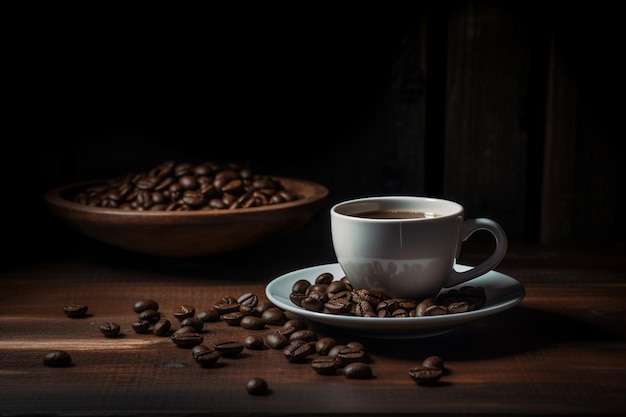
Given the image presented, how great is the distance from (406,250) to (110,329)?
45 cm

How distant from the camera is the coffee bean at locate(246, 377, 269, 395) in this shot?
105 centimetres

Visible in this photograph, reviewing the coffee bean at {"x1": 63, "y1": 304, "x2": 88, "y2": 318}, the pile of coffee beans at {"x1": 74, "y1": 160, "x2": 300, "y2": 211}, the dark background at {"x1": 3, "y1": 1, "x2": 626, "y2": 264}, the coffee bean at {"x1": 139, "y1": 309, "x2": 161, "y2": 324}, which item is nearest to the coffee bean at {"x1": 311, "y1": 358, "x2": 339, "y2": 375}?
the coffee bean at {"x1": 139, "y1": 309, "x2": 161, "y2": 324}

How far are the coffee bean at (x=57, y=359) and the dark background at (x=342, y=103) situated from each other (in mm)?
807

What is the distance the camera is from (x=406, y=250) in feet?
4.15

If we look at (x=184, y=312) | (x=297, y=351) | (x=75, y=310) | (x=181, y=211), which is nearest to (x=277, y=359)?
(x=297, y=351)

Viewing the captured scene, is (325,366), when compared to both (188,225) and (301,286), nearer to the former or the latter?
(301,286)

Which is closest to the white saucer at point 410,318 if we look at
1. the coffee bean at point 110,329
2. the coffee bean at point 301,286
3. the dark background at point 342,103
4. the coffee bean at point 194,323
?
the coffee bean at point 301,286

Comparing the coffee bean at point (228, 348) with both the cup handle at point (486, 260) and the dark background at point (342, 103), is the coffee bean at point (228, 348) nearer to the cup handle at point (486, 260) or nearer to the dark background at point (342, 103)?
the cup handle at point (486, 260)

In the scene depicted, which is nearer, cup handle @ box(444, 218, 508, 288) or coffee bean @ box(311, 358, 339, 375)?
coffee bean @ box(311, 358, 339, 375)

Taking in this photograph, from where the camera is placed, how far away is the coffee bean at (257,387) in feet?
3.46

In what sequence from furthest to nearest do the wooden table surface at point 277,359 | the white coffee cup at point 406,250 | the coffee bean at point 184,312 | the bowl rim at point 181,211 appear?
the bowl rim at point 181,211 → the coffee bean at point 184,312 → the white coffee cup at point 406,250 → the wooden table surface at point 277,359

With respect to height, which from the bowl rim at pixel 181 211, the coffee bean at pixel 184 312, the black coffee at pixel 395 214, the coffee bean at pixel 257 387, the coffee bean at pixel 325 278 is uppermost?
the black coffee at pixel 395 214

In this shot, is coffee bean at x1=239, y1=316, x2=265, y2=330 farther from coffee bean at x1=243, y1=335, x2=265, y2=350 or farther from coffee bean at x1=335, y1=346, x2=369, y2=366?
coffee bean at x1=335, y1=346, x2=369, y2=366

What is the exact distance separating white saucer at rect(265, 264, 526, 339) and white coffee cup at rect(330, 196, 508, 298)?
0.05 meters
